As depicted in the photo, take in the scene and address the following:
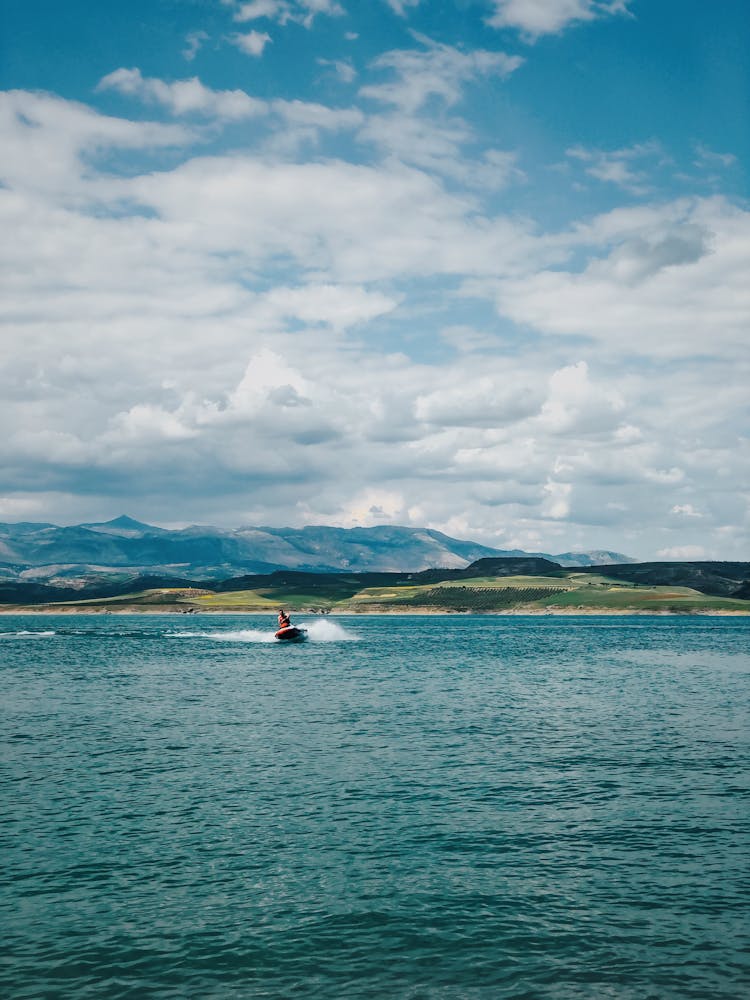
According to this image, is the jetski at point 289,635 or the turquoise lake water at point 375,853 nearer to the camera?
the turquoise lake water at point 375,853

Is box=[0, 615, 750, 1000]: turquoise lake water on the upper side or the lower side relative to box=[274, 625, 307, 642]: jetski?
upper

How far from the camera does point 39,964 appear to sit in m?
23.6

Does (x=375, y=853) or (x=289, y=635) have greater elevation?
(x=375, y=853)

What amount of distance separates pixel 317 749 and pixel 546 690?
42015mm

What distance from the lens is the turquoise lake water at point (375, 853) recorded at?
23.2 m

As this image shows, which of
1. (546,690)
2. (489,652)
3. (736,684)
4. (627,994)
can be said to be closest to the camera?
(627,994)

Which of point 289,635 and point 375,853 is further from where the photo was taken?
point 289,635

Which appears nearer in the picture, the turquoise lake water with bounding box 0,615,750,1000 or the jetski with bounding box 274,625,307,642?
the turquoise lake water with bounding box 0,615,750,1000

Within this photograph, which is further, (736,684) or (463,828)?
(736,684)

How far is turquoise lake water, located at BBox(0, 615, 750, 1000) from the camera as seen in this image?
23.2 metres

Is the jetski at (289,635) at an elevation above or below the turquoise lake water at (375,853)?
below

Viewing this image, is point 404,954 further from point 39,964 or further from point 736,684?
point 736,684

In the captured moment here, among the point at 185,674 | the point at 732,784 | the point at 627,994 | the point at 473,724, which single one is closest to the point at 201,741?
the point at 473,724

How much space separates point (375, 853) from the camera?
32.8m
